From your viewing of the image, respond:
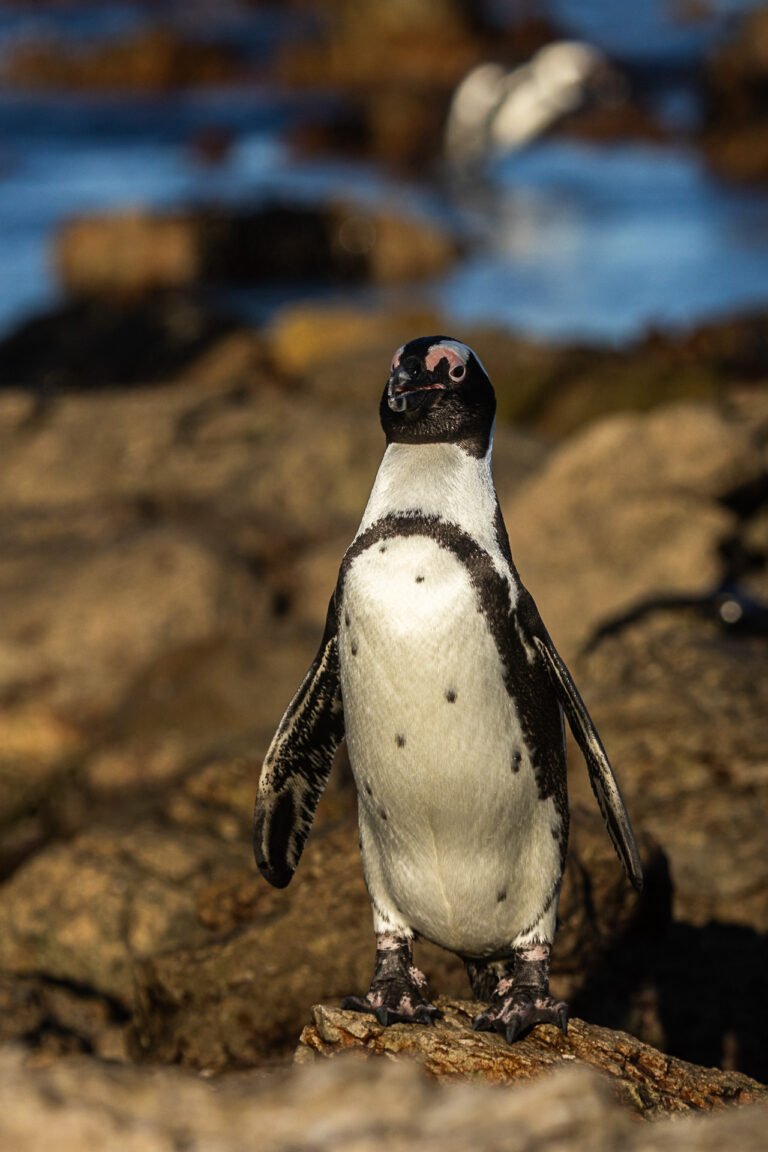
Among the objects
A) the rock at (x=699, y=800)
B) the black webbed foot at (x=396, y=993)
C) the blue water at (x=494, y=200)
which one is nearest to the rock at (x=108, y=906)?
the rock at (x=699, y=800)

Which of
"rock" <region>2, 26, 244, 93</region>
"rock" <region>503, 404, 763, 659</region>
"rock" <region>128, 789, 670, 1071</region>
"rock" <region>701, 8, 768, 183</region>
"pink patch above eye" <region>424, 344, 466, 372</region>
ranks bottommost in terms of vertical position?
"rock" <region>128, 789, 670, 1071</region>

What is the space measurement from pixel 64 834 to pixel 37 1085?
267 inches

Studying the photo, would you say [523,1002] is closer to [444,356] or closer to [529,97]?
[444,356]

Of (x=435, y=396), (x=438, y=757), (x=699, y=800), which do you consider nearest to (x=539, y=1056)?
(x=438, y=757)

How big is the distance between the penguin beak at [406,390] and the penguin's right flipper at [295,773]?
84cm

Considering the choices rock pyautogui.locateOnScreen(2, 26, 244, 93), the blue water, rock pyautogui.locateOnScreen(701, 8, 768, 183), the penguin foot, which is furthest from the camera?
rock pyautogui.locateOnScreen(2, 26, 244, 93)

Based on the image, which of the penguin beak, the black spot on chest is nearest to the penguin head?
the penguin beak

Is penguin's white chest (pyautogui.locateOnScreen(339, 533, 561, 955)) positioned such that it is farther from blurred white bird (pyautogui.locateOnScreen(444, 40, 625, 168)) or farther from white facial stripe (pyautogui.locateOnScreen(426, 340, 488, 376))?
blurred white bird (pyautogui.locateOnScreen(444, 40, 625, 168))

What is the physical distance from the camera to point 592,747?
17.4 ft

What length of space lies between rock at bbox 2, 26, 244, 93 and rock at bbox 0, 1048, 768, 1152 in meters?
45.9

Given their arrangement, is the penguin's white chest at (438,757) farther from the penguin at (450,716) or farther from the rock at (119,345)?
the rock at (119,345)

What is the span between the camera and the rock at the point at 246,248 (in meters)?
26.9

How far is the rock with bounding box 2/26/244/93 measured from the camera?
154 feet

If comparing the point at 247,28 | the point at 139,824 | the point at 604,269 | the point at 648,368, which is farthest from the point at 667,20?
the point at 139,824
